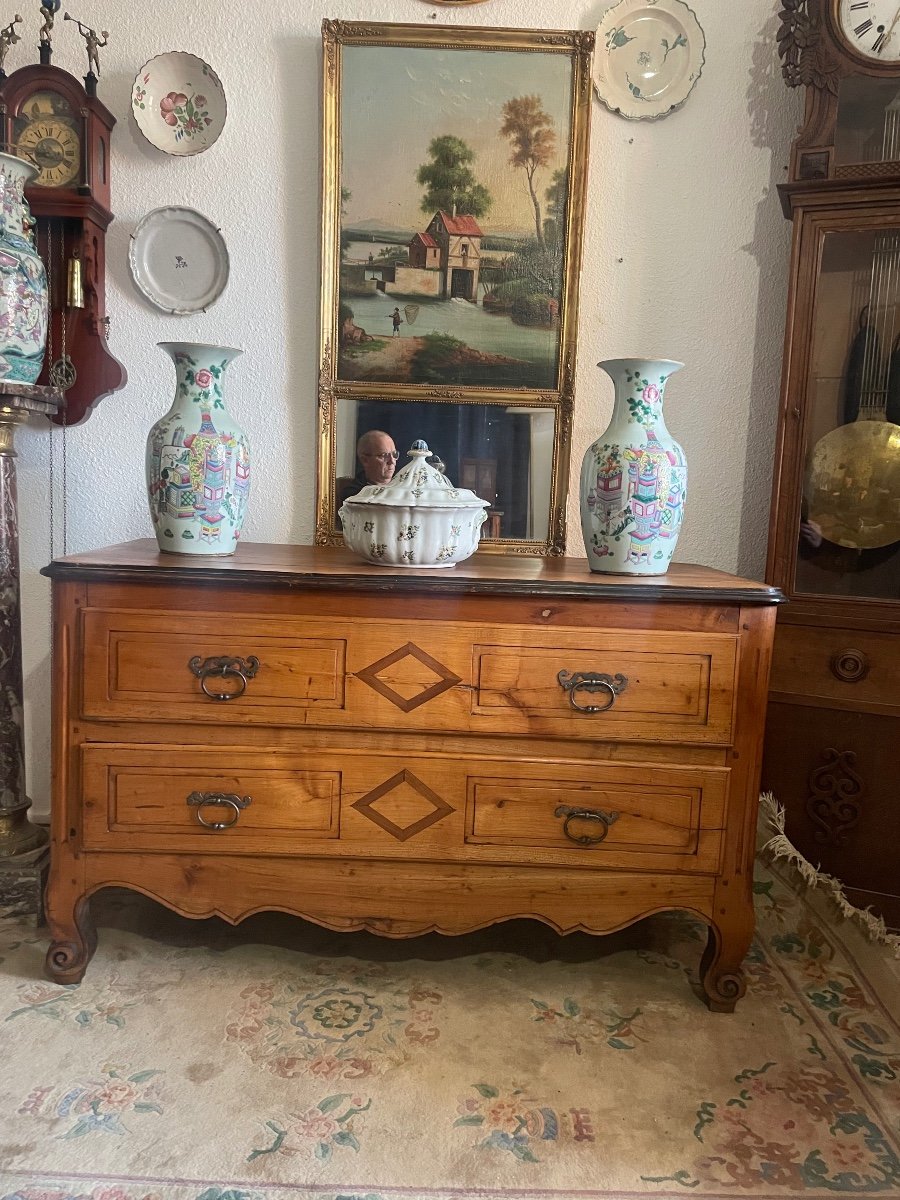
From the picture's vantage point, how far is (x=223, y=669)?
5.24 ft

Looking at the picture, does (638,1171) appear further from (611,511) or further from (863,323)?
(863,323)

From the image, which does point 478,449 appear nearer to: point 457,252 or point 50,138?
point 457,252

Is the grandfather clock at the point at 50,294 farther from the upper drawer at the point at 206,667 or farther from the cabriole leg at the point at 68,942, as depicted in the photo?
the upper drawer at the point at 206,667

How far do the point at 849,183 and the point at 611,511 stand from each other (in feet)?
2.95

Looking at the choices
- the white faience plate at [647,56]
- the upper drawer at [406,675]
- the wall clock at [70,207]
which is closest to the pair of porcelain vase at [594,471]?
the upper drawer at [406,675]

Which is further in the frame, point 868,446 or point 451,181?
point 451,181

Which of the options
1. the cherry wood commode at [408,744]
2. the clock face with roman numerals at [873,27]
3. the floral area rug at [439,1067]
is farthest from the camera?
the clock face with roman numerals at [873,27]

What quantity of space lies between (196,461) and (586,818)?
40.4 inches

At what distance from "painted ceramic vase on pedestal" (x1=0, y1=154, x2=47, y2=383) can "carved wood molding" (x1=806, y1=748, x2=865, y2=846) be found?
195 centimetres

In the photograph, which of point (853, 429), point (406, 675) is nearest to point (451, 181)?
point (853, 429)

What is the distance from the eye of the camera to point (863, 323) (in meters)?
1.93

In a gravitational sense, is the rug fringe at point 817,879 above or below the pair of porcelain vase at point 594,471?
below

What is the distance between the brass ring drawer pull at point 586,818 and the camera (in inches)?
63.9

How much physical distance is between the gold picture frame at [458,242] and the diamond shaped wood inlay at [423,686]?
2.08ft
